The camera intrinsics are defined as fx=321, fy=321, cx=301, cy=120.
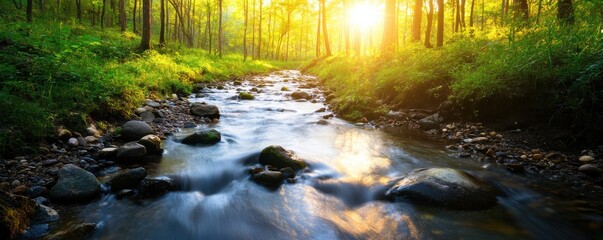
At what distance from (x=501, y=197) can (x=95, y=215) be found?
544 cm

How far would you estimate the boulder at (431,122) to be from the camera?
805 centimetres

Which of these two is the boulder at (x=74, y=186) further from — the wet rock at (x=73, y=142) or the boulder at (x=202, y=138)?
the boulder at (x=202, y=138)

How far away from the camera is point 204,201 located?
4.79 m

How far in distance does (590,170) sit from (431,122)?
350cm

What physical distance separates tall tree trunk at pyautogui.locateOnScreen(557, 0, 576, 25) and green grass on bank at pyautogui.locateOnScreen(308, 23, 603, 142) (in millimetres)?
358

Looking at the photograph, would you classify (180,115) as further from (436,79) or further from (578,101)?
(578,101)

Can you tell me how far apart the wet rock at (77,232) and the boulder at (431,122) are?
7204mm

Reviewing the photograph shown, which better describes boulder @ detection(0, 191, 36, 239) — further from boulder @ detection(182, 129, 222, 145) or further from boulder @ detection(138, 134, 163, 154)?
boulder @ detection(182, 129, 222, 145)

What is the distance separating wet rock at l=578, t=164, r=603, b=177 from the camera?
4.82m

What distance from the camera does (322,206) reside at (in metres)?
4.58

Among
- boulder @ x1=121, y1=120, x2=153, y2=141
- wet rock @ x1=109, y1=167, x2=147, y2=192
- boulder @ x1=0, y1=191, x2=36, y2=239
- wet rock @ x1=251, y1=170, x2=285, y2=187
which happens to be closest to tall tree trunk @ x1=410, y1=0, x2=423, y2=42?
wet rock @ x1=251, y1=170, x2=285, y2=187

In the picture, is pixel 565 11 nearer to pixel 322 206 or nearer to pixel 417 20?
pixel 322 206

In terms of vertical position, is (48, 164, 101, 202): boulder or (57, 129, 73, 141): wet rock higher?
(57, 129, 73, 141): wet rock

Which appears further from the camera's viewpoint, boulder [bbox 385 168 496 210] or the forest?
boulder [bbox 385 168 496 210]
